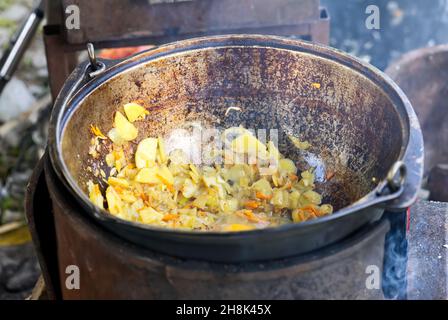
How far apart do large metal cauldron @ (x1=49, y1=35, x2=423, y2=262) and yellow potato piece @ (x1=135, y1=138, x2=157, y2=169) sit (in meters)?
0.07

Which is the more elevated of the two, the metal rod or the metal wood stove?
the metal rod

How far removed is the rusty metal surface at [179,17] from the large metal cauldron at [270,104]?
744mm

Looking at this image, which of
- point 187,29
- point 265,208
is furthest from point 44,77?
point 265,208

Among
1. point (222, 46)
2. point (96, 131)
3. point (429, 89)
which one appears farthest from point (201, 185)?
point (429, 89)

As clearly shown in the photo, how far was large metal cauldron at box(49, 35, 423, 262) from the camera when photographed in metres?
2.31

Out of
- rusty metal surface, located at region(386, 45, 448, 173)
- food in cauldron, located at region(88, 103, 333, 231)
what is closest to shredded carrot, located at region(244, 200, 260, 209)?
food in cauldron, located at region(88, 103, 333, 231)

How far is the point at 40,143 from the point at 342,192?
2.94m

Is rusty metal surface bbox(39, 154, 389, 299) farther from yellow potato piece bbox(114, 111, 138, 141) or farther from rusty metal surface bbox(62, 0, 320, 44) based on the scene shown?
rusty metal surface bbox(62, 0, 320, 44)

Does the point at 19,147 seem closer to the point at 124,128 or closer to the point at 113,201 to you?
the point at 124,128

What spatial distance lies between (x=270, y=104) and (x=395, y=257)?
42.7 inches

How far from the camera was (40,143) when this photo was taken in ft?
15.9

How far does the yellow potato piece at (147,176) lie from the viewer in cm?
260

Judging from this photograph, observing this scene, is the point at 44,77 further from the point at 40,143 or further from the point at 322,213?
the point at 322,213

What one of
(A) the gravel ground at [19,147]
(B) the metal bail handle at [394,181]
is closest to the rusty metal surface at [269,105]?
(B) the metal bail handle at [394,181]
